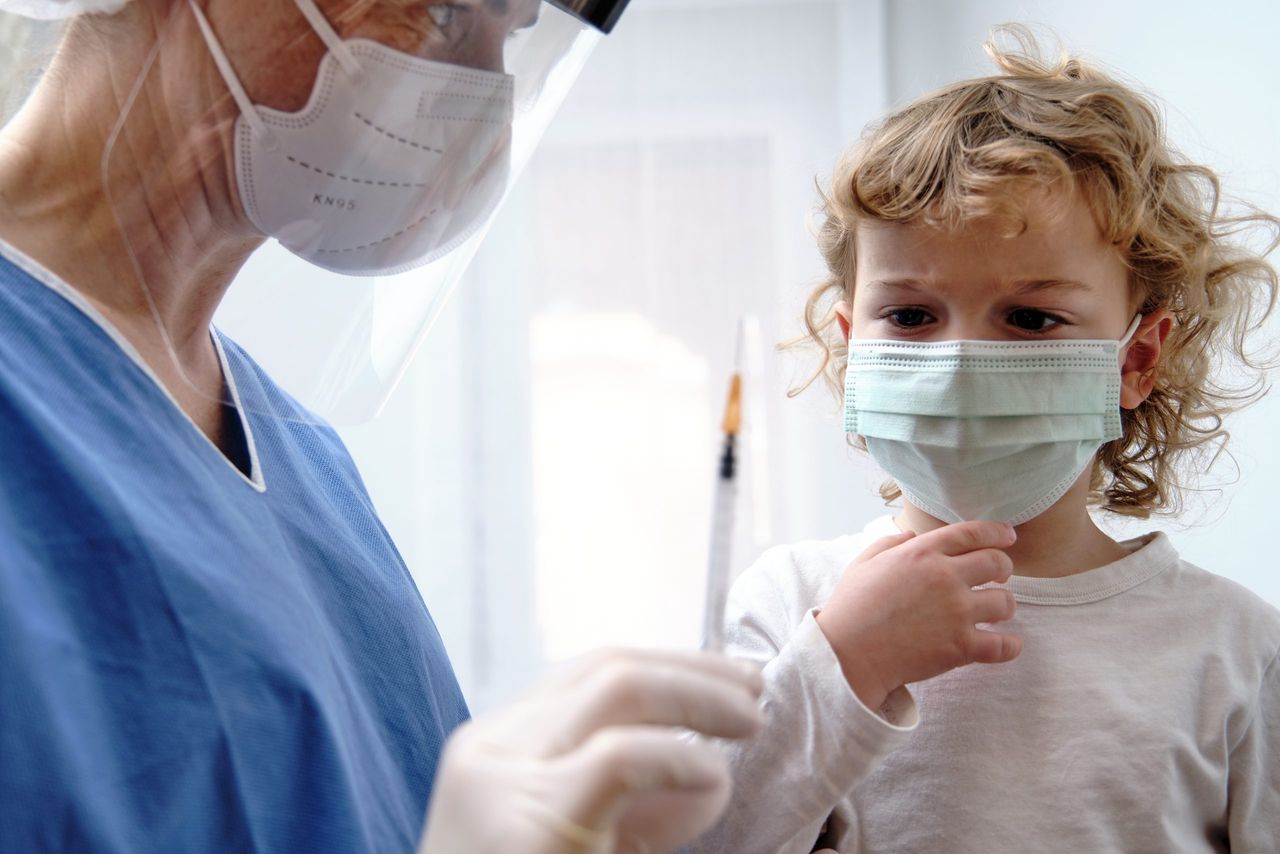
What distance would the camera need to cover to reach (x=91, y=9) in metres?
0.73

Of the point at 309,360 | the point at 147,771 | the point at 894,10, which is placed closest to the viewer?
the point at 147,771

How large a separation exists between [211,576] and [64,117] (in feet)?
1.06

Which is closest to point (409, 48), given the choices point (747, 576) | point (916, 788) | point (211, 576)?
point (211, 576)

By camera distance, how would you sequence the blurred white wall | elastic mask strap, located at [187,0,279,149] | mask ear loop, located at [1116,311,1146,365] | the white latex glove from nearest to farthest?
the white latex glove, elastic mask strap, located at [187,0,279,149], mask ear loop, located at [1116,311,1146,365], the blurred white wall

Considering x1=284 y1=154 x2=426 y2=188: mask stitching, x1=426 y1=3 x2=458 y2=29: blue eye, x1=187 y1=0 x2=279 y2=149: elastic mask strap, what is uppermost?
x1=426 y1=3 x2=458 y2=29: blue eye

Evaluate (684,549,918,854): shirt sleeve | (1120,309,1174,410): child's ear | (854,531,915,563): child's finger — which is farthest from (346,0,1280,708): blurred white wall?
(684,549,918,854): shirt sleeve

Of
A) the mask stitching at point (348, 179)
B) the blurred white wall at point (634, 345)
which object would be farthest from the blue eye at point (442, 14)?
the blurred white wall at point (634, 345)

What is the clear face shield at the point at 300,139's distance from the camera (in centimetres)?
73

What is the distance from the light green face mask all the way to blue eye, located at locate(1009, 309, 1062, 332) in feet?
0.08

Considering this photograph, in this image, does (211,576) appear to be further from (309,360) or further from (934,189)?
(934,189)

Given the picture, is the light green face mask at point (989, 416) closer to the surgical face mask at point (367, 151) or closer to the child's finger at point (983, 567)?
the child's finger at point (983, 567)

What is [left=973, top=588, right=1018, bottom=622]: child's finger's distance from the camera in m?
0.94

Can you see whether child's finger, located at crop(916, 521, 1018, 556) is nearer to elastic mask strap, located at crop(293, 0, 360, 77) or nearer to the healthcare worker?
the healthcare worker

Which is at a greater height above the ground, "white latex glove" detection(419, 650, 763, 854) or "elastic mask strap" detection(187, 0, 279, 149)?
"elastic mask strap" detection(187, 0, 279, 149)
